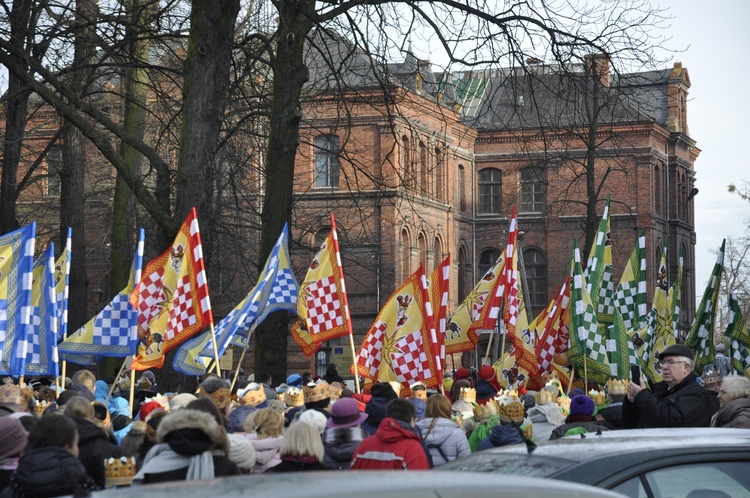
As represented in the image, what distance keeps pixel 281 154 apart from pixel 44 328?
5.87 metres

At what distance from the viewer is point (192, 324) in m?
13.7

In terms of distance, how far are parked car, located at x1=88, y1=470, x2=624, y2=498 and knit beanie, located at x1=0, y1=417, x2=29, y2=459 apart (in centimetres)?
326

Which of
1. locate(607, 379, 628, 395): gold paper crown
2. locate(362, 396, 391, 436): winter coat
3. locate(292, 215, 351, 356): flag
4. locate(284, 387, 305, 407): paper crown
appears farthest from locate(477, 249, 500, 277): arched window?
locate(362, 396, 391, 436): winter coat

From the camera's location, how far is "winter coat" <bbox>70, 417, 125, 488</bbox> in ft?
27.1

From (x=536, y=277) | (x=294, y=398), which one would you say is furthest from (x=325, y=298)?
(x=536, y=277)

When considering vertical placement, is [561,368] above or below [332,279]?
below

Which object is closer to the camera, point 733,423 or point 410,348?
point 733,423

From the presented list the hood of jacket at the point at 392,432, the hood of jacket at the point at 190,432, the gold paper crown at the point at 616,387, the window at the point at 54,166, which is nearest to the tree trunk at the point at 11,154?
the window at the point at 54,166

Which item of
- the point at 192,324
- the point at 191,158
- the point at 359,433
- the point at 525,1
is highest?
the point at 525,1

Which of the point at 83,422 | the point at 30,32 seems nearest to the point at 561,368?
the point at 30,32

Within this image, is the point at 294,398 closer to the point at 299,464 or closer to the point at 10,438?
the point at 299,464

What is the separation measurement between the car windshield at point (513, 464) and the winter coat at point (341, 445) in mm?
3135

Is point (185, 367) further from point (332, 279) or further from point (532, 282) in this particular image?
point (532, 282)

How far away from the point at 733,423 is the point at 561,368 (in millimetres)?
10806
